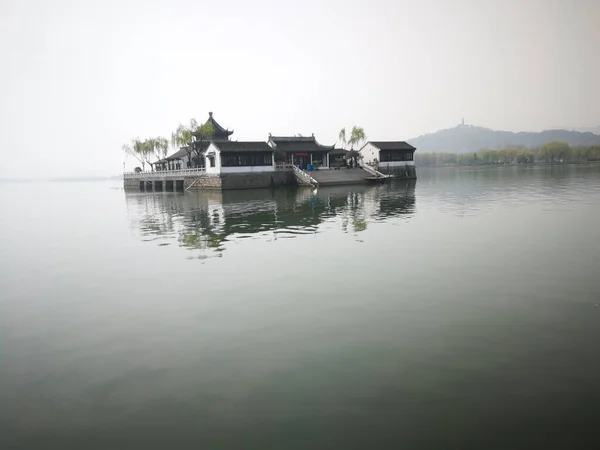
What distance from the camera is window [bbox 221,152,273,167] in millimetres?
55688

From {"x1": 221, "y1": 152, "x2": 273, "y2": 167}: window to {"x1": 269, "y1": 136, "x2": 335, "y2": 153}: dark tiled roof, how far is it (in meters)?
6.54

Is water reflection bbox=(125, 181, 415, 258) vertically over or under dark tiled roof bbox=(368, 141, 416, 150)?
under

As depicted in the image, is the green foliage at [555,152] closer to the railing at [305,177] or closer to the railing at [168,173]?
the railing at [305,177]

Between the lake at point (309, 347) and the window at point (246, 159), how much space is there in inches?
1586

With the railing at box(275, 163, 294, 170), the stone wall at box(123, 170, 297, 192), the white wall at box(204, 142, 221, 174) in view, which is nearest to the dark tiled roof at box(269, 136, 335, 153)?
the railing at box(275, 163, 294, 170)

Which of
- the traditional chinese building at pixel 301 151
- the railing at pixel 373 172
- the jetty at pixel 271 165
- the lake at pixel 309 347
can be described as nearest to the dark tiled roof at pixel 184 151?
the jetty at pixel 271 165

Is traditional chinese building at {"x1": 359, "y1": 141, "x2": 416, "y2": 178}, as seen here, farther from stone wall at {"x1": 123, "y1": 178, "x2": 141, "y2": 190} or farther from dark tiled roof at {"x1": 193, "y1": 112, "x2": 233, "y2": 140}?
stone wall at {"x1": 123, "y1": 178, "x2": 141, "y2": 190}

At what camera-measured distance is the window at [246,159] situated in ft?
183

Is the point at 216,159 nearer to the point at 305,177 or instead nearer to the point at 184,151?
the point at 305,177

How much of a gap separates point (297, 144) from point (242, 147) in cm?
1385

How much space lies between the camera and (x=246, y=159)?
187ft

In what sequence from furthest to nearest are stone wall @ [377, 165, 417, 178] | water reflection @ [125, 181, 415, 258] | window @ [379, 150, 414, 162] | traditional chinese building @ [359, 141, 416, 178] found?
window @ [379, 150, 414, 162] < traditional chinese building @ [359, 141, 416, 178] < stone wall @ [377, 165, 417, 178] < water reflection @ [125, 181, 415, 258]

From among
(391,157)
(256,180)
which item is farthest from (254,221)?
(391,157)

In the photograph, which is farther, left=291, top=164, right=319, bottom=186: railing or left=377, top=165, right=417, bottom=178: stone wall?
left=377, top=165, right=417, bottom=178: stone wall
